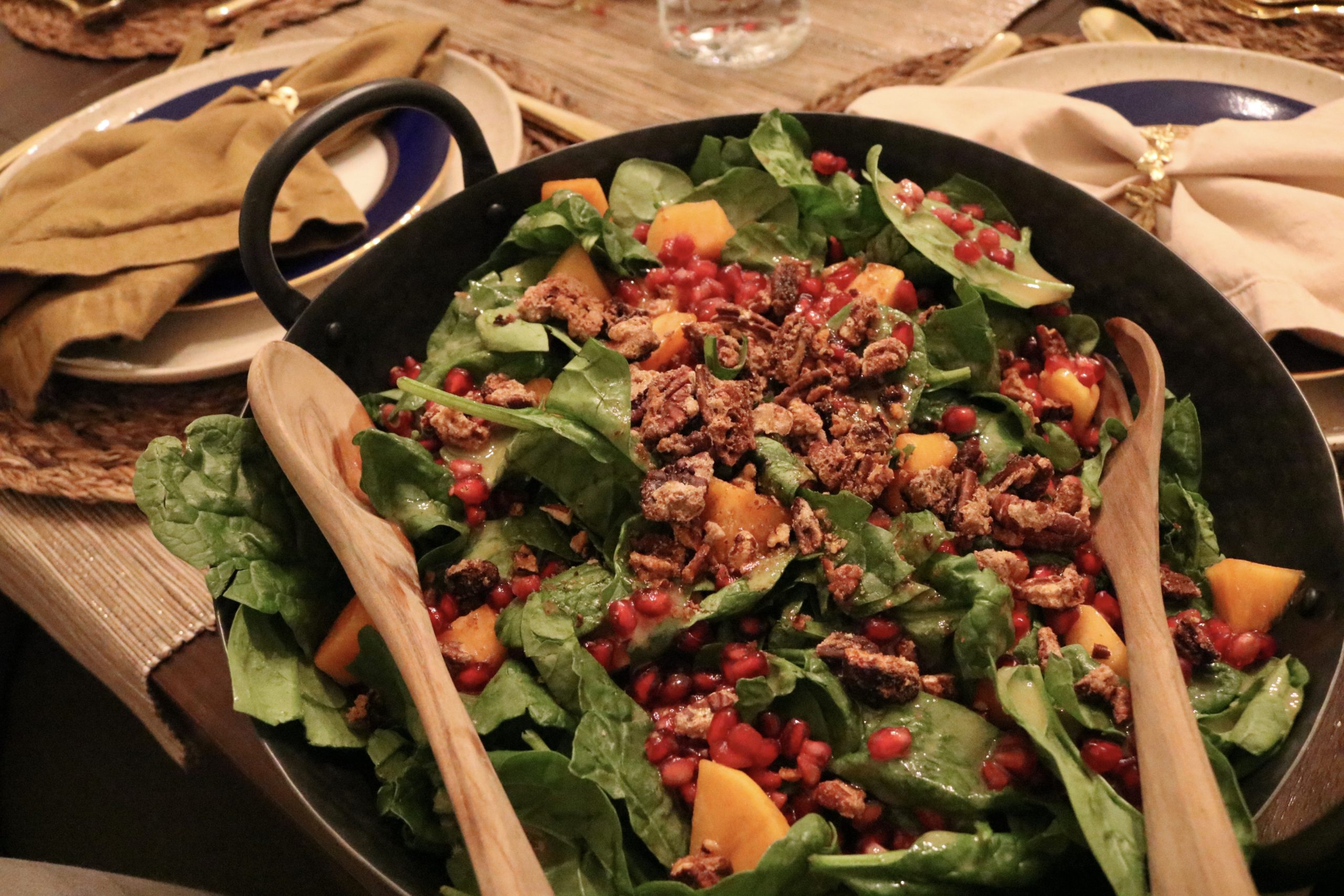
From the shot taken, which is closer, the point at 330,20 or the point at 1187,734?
the point at 1187,734

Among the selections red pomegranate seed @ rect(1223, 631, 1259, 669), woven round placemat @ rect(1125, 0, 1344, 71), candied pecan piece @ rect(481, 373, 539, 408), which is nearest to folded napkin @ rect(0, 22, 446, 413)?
candied pecan piece @ rect(481, 373, 539, 408)

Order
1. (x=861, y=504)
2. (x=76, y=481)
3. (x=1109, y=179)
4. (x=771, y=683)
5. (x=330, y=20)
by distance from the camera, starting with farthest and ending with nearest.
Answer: (x=330, y=20), (x=1109, y=179), (x=76, y=481), (x=861, y=504), (x=771, y=683)

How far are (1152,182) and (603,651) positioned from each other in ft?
6.07

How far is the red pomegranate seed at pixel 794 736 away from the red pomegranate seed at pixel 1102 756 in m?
0.44

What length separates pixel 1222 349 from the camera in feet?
5.55

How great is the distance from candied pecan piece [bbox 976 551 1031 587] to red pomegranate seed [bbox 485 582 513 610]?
862 mm

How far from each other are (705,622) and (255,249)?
117 cm

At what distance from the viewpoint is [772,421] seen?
5.59ft

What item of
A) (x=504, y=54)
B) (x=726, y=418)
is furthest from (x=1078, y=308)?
(x=504, y=54)

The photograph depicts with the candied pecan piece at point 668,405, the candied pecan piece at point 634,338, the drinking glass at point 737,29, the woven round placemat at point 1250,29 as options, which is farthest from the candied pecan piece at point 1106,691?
the drinking glass at point 737,29

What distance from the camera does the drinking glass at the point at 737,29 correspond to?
10.5 ft

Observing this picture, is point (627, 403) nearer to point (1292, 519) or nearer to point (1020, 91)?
point (1292, 519)

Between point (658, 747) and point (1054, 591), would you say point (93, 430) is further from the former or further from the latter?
point (1054, 591)

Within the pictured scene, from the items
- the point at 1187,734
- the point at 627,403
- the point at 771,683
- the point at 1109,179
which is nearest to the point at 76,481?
the point at 627,403
